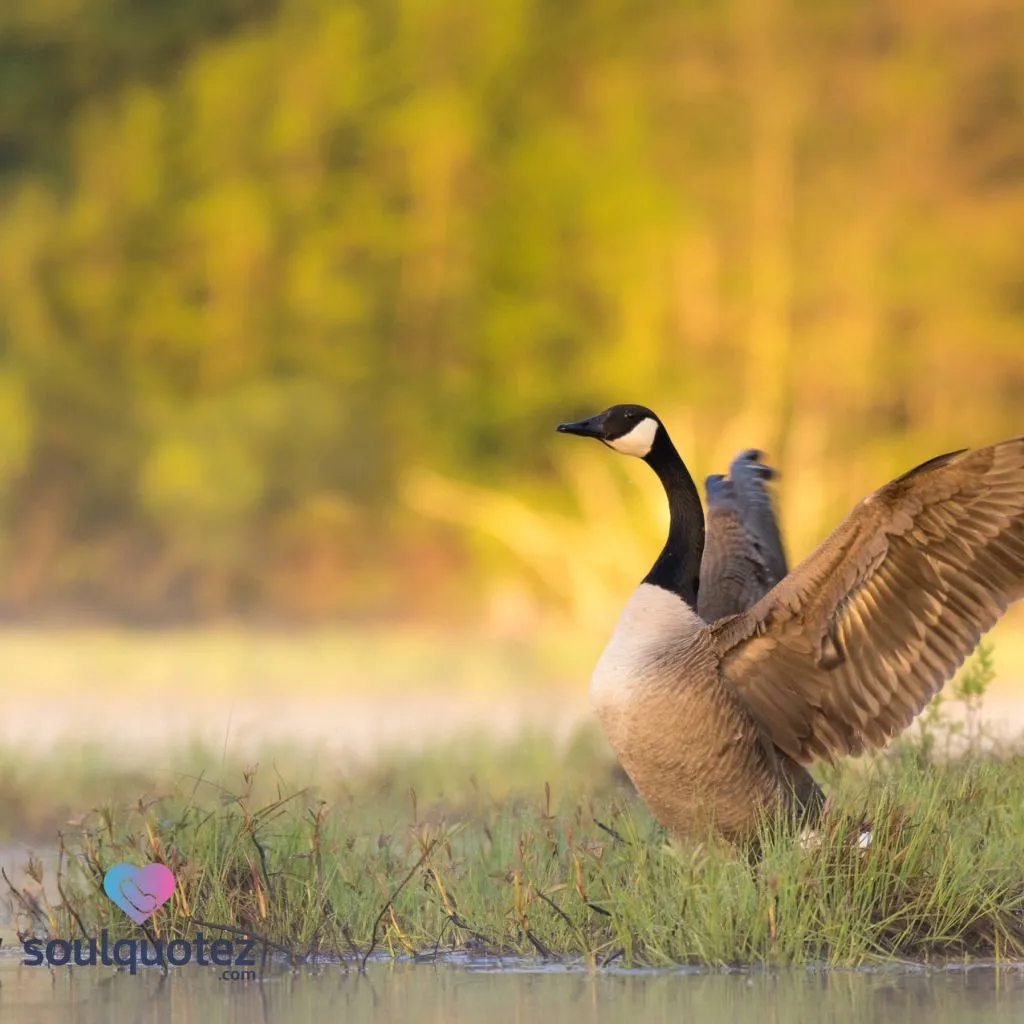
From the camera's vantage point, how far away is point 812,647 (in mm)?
5996

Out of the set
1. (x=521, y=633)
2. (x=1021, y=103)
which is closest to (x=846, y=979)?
(x=521, y=633)

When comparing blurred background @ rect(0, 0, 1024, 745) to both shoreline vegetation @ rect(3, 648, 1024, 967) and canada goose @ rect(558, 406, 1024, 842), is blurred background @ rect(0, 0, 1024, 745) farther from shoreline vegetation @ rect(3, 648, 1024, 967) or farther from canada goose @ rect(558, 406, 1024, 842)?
canada goose @ rect(558, 406, 1024, 842)

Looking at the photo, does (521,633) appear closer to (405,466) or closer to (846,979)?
(405,466)

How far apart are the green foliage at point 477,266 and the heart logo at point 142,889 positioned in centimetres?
1602

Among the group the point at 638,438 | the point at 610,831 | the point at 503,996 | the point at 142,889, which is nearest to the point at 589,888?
the point at 610,831

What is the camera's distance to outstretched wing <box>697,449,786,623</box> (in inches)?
289

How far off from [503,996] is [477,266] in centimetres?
1881

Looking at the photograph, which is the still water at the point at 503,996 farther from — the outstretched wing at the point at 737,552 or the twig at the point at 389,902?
the outstretched wing at the point at 737,552

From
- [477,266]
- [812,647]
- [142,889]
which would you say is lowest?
[142,889]

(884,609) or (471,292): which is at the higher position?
(471,292)

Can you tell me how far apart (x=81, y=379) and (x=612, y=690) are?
19.0m

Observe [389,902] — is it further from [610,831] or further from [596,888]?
[610,831]

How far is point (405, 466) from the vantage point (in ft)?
77.9

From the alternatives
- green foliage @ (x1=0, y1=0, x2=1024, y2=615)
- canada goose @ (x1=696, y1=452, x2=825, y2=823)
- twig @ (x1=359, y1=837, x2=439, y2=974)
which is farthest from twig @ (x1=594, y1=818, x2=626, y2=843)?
green foliage @ (x1=0, y1=0, x2=1024, y2=615)
